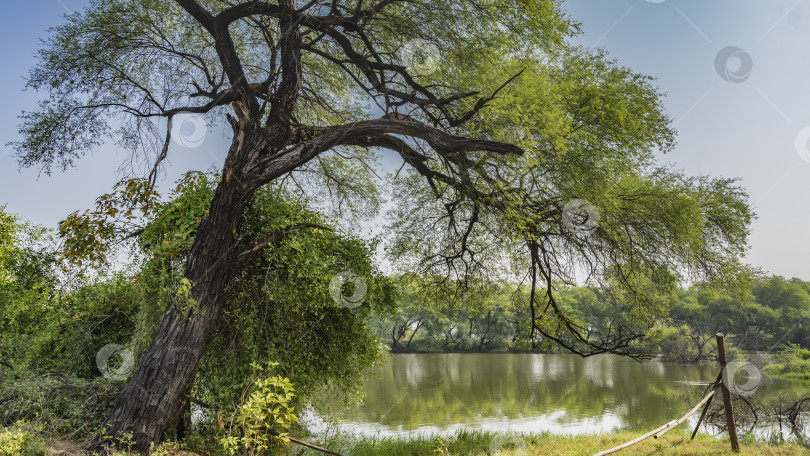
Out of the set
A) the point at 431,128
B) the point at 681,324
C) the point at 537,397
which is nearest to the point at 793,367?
the point at 681,324

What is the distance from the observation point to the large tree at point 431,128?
638cm

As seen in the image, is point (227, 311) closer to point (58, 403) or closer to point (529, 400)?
point (58, 403)

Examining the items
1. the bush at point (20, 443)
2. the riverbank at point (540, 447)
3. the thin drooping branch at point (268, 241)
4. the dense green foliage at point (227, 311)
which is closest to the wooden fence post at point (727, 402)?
→ the riverbank at point (540, 447)

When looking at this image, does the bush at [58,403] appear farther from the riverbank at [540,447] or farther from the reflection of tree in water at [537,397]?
the reflection of tree in water at [537,397]

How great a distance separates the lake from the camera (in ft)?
38.4

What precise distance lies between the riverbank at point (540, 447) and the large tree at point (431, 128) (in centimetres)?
168

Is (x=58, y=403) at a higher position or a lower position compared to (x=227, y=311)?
lower

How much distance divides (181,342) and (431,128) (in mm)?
4405

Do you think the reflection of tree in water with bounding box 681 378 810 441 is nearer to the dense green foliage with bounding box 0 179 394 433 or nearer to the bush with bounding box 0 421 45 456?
the dense green foliage with bounding box 0 179 394 433

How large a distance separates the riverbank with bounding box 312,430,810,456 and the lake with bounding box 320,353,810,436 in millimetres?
851

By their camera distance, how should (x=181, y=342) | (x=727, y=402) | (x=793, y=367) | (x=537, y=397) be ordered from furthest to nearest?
(x=793, y=367), (x=537, y=397), (x=727, y=402), (x=181, y=342)

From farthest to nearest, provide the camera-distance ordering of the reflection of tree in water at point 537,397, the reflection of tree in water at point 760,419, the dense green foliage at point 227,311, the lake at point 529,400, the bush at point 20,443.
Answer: the reflection of tree in water at point 537,397
the lake at point 529,400
the reflection of tree in water at point 760,419
the dense green foliage at point 227,311
the bush at point 20,443

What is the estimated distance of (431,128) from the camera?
6.66 m

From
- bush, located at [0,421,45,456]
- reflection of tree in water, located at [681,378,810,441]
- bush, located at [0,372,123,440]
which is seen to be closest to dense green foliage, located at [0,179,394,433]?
bush, located at [0,372,123,440]
